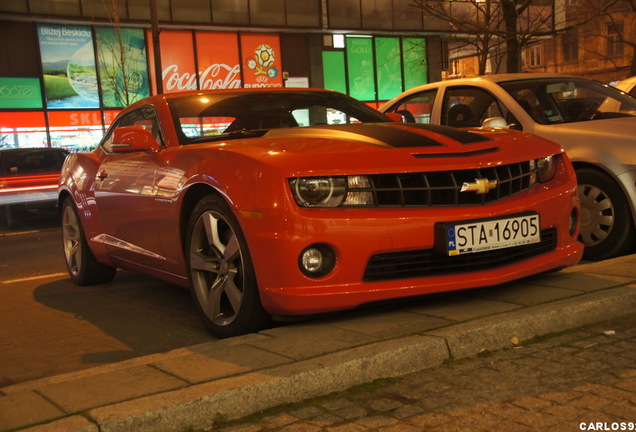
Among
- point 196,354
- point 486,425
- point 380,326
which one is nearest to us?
point 486,425

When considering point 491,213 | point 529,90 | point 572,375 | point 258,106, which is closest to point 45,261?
point 258,106

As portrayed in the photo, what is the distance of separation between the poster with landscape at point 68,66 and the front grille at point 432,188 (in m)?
21.9

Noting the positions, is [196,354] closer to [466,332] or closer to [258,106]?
[466,332]

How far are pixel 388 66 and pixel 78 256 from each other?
25759 millimetres

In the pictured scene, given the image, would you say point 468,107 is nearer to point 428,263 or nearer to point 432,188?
point 432,188

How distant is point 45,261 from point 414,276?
5.86m

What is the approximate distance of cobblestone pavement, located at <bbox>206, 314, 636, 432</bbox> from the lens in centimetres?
299

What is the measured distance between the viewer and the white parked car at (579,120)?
6.18m

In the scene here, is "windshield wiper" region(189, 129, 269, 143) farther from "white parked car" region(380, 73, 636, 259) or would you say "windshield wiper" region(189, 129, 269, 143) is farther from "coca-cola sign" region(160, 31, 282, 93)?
"coca-cola sign" region(160, 31, 282, 93)

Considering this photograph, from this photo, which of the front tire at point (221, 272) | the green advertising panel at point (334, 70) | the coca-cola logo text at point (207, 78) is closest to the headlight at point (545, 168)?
the front tire at point (221, 272)

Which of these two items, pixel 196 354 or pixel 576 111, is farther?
pixel 576 111

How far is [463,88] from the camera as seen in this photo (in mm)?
7734

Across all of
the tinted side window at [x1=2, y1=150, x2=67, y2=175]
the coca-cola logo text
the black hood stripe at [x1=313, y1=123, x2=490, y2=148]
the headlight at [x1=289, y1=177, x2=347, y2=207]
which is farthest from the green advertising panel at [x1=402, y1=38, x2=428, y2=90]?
the headlight at [x1=289, y1=177, x2=347, y2=207]

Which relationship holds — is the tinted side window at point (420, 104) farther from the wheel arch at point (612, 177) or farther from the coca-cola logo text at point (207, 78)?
the coca-cola logo text at point (207, 78)
